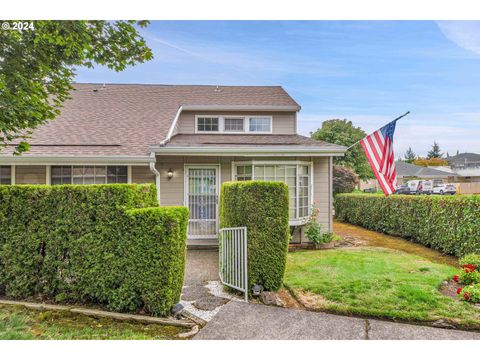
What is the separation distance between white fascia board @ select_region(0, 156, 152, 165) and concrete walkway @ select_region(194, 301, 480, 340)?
168 inches

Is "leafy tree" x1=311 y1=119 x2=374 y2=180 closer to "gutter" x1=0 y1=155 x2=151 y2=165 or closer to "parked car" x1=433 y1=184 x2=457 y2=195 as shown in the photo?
"parked car" x1=433 y1=184 x2=457 y2=195

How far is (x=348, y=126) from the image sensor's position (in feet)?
79.8

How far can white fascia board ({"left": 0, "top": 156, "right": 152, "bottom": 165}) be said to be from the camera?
20.0 feet

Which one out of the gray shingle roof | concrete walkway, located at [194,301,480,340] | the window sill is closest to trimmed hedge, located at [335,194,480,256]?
the window sill

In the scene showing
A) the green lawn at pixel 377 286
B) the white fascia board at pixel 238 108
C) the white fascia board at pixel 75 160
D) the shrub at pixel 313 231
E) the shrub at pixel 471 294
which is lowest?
the green lawn at pixel 377 286

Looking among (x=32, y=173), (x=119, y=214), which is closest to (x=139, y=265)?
(x=119, y=214)

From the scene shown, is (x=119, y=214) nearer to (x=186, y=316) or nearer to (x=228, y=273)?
(x=186, y=316)

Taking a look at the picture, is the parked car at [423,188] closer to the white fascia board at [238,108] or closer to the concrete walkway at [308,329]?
the white fascia board at [238,108]

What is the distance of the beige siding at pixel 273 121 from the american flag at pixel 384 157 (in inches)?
166

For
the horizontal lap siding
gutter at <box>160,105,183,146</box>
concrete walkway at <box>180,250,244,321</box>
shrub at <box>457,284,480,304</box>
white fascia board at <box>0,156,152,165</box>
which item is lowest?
concrete walkway at <box>180,250,244,321</box>

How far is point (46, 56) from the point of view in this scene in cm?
396

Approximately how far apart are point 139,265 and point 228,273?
1327mm

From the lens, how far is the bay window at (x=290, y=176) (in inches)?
275

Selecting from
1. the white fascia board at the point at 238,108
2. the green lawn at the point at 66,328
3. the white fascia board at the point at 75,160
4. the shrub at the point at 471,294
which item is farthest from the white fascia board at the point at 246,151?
the green lawn at the point at 66,328
